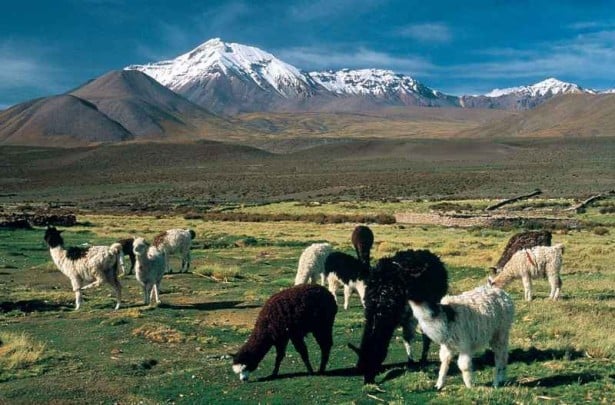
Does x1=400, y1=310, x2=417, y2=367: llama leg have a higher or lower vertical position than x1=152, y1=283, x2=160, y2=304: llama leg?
higher

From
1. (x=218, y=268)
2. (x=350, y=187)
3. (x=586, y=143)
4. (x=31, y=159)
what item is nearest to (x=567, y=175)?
(x=350, y=187)

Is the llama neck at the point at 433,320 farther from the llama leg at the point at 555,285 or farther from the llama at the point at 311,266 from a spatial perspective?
the llama leg at the point at 555,285

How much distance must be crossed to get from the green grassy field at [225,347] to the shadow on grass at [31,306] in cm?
5

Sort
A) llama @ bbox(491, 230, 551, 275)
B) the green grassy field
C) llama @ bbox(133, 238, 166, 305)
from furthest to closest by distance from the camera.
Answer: llama @ bbox(491, 230, 551, 275) → llama @ bbox(133, 238, 166, 305) → the green grassy field

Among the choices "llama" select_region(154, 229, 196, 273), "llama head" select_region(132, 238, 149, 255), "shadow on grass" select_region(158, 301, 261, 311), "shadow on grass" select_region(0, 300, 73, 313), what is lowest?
"shadow on grass" select_region(158, 301, 261, 311)

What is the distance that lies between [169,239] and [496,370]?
17.0 metres

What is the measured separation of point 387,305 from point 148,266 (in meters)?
8.87

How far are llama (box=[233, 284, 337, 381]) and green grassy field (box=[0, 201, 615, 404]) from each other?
0.38 m

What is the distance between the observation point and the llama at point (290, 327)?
35.0 ft

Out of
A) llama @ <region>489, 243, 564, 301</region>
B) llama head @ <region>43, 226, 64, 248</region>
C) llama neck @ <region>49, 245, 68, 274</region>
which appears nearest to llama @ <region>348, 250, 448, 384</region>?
llama @ <region>489, 243, 564, 301</region>

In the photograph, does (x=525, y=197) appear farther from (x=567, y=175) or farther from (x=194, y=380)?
(x=194, y=380)

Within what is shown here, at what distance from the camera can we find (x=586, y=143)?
532ft

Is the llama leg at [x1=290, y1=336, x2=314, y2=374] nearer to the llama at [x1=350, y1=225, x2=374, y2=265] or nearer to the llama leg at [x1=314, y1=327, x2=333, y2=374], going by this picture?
the llama leg at [x1=314, y1=327, x2=333, y2=374]

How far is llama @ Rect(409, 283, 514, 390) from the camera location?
29.0 ft
